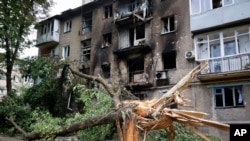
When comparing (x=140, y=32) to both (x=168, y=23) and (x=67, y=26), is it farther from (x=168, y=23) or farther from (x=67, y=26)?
(x=67, y=26)

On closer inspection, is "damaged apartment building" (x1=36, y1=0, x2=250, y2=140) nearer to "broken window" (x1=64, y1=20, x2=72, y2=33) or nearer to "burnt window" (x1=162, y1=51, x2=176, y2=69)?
"burnt window" (x1=162, y1=51, x2=176, y2=69)

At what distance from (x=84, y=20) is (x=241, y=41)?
15.2m

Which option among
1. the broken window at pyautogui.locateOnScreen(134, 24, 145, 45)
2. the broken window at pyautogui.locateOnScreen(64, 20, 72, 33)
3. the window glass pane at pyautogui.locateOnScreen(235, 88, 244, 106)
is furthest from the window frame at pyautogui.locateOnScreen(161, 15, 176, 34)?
the broken window at pyautogui.locateOnScreen(64, 20, 72, 33)

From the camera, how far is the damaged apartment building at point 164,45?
15203mm

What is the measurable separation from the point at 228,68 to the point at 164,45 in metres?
5.40

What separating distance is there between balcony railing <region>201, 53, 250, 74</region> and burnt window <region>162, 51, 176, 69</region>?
3462 mm

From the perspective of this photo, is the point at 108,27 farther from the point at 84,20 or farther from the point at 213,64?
the point at 213,64

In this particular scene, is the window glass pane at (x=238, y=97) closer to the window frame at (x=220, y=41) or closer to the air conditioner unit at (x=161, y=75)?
the window frame at (x=220, y=41)

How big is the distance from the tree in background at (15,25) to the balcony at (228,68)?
11398 mm

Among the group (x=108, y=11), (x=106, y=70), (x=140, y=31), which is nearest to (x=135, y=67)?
(x=106, y=70)

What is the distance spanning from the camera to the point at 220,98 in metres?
15.7

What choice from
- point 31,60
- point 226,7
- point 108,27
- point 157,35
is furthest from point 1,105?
point 226,7

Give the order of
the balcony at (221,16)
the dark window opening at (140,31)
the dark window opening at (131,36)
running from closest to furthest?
the balcony at (221,16) < the dark window opening at (140,31) < the dark window opening at (131,36)

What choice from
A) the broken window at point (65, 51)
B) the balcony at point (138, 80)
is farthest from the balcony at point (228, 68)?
the broken window at point (65, 51)
